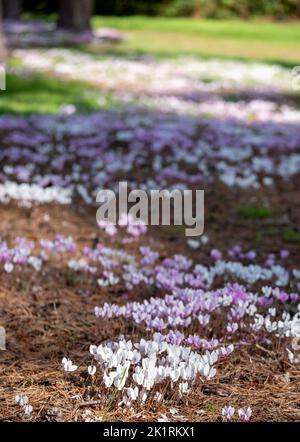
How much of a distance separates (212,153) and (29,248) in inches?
197

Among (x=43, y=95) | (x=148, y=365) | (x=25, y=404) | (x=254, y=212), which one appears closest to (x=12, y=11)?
(x=43, y=95)

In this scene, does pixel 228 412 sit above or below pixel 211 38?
above

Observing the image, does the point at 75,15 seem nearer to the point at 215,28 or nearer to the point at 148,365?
the point at 215,28

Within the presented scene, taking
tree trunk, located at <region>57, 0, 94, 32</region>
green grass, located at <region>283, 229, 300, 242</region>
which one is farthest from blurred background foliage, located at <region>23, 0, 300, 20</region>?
green grass, located at <region>283, 229, 300, 242</region>

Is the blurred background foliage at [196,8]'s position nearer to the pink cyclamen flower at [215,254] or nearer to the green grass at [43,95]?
the green grass at [43,95]

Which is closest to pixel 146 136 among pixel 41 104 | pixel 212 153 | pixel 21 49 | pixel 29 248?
pixel 212 153

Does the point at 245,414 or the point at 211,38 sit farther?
the point at 211,38

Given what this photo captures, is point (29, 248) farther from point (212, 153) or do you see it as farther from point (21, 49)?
point (21, 49)

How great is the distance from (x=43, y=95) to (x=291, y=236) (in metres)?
9.53

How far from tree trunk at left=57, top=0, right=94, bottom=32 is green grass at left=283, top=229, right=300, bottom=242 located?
2954 cm

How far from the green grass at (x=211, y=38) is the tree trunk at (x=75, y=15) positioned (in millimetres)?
2389

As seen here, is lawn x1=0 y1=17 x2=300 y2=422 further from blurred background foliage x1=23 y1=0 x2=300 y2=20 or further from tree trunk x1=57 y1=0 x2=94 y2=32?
blurred background foliage x1=23 y1=0 x2=300 y2=20

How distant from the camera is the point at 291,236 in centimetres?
739

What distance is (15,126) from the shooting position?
11492 millimetres
